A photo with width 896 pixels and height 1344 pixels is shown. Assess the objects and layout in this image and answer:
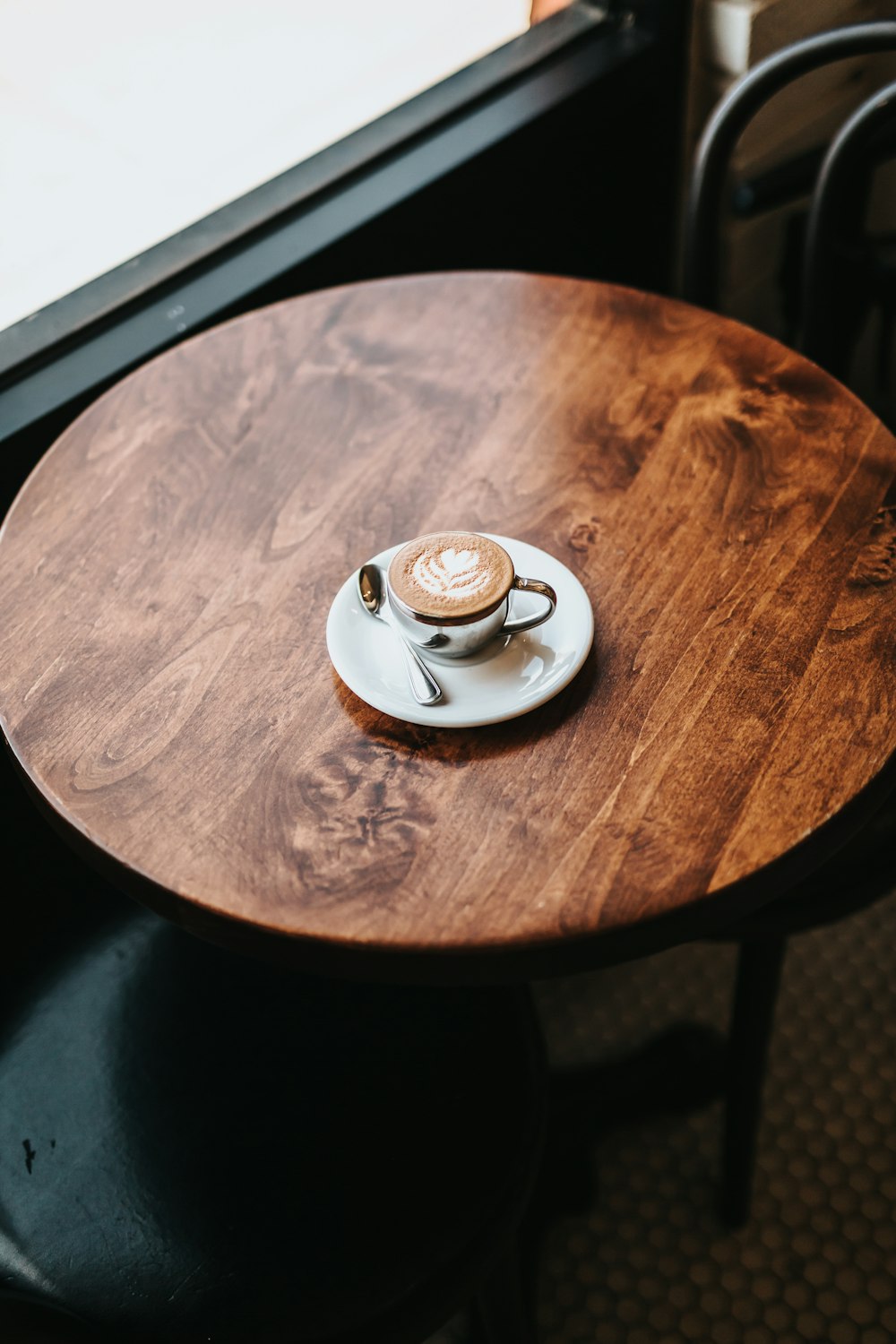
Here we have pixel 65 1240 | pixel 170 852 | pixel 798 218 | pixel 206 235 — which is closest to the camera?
pixel 170 852

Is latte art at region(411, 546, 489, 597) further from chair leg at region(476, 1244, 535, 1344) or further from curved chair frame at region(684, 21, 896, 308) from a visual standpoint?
curved chair frame at region(684, 21, 896, 308)

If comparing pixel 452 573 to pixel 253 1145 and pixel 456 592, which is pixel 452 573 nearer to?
pixel 456 592

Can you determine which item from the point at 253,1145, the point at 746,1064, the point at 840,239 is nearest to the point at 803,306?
the point at 840,239

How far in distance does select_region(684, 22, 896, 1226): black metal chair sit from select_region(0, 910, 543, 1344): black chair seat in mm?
332

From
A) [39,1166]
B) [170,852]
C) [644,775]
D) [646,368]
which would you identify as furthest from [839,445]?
[39,1166]

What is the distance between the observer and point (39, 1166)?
88 centimetres

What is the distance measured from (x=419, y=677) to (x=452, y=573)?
87 mm

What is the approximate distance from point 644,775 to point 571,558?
0.81 feet

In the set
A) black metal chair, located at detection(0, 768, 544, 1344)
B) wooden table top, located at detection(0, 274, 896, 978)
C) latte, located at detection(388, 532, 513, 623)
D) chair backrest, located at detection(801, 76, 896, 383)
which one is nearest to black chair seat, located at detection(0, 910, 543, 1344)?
black metal chair, located at detection(0, 768, 544, 1344)

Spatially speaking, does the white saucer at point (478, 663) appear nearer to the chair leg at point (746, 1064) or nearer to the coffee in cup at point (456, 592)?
the coffee in cup at point (456, 592)

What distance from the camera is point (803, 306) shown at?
1385mm

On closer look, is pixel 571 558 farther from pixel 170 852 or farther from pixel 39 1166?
pixel 39 1166

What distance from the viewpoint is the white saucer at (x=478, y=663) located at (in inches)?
31.4

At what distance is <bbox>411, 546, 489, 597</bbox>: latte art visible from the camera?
81 centimetres
